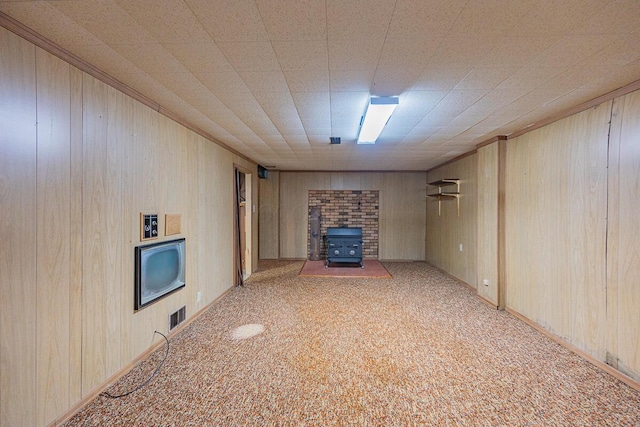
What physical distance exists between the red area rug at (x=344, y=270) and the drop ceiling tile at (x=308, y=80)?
155 inches

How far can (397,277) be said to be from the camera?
532 cm

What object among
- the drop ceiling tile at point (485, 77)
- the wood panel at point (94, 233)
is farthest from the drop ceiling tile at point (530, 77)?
the wood panel at point (94, 233)

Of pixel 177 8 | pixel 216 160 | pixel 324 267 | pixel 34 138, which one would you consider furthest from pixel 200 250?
pixel 324 267

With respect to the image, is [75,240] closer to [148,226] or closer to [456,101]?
[148,226]

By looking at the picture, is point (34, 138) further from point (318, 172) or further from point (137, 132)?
point (318, 172)

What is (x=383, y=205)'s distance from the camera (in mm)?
7059

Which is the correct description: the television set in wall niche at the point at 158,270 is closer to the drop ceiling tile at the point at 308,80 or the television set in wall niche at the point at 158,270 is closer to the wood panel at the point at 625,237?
the drop ceiling tile at the point at 308,80

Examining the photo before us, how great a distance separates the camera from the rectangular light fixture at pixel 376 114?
2.31 m

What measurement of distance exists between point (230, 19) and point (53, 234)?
161 centimetres

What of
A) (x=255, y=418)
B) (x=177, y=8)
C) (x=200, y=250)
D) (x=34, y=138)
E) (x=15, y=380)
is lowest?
(x=255, y=418)

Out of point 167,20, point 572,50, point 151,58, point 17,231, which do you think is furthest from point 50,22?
point 572,50

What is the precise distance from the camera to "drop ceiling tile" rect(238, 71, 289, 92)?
195 cm

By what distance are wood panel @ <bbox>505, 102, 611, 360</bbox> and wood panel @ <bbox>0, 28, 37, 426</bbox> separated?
4076mm

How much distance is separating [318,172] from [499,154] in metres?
4.22
